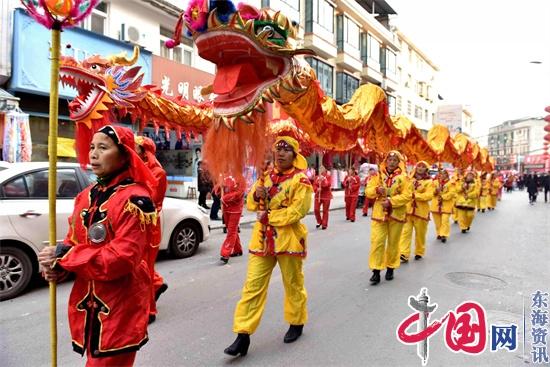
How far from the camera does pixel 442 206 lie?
962 cm

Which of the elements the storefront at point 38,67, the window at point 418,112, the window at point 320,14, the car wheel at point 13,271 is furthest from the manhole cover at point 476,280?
the window at point 418,112

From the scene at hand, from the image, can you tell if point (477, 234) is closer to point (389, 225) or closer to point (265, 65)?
point (389, 225)

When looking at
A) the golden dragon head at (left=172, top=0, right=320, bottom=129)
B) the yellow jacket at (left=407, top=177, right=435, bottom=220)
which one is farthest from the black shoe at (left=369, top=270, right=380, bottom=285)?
the golden dragon head at (left=172, top=0, right=320, bottom=129)

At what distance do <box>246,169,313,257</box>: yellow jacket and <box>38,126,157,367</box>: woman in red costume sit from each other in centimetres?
143

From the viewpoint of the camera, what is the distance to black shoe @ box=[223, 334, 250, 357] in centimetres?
328

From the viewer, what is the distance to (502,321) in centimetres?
424

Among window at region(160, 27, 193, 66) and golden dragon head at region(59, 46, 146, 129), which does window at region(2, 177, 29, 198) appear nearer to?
golden dragon head at region(59, 46, 146, 129)

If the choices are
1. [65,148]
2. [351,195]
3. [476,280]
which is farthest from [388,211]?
[65,148]

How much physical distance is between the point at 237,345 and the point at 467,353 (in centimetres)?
200

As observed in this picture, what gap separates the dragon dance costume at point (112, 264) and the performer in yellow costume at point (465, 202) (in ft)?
34.1

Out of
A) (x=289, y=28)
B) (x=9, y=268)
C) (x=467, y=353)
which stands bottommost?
(x=467, y=353)

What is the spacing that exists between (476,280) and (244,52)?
5041 mm

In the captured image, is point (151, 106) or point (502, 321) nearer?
point (502, 321)

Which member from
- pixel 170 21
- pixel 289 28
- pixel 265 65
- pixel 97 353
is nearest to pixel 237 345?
pixel 97 353
